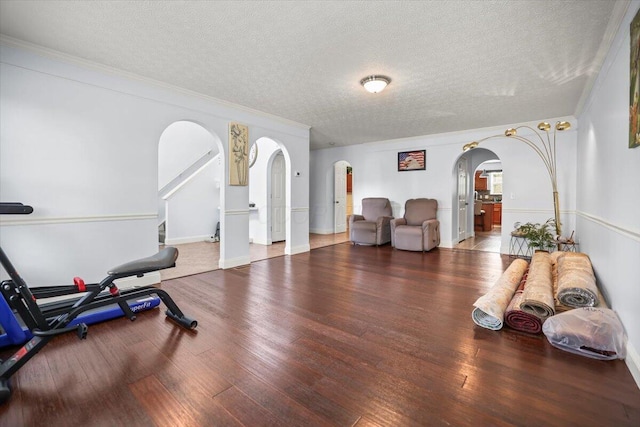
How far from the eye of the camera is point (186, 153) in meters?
7.32

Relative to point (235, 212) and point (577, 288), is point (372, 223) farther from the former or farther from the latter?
point (577, 288)

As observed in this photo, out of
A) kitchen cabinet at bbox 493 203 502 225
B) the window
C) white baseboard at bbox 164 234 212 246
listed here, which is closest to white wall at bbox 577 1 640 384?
white baseboard at bbox 164 234 212 246

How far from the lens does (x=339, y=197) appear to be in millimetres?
8523

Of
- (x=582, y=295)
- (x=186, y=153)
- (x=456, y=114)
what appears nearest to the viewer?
(x=582, y=295)

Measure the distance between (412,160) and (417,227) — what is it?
5.74ft

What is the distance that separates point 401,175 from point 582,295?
475 cm

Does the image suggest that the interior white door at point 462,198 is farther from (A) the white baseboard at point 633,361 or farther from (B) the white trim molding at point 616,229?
(A) the white baseboard at point 633,361

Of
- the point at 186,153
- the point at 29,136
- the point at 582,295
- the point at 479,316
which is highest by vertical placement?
the point at 186,153

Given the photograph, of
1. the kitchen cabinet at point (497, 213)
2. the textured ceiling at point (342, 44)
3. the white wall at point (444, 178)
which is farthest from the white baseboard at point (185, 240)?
the kitchen cabinet at point (497, 213)

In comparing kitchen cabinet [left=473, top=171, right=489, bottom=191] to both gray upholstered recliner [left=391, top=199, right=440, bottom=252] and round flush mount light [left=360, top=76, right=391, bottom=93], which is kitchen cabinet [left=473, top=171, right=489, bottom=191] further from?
round flush mount light [left=360, top=76, right=391, bottom=93]

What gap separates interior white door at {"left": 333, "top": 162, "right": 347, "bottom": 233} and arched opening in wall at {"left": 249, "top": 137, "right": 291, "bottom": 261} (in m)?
1.87

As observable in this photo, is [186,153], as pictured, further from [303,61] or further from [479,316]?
[479,316]

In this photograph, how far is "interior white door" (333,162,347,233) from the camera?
8.37m

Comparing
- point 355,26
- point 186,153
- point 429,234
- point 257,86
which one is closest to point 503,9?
point 355,26
